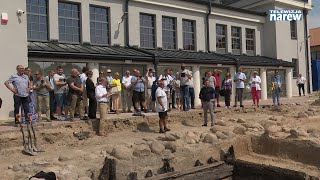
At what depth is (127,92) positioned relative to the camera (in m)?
14.4

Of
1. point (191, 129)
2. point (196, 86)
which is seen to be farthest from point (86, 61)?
point (196, 86)

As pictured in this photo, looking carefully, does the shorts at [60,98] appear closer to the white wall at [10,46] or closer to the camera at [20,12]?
the white wall at [10,46]

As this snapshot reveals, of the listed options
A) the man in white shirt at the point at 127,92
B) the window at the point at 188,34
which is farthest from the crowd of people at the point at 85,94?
the window at the point at 188,34

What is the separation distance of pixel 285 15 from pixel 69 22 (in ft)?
56.4

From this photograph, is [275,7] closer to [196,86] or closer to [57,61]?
[196,86]

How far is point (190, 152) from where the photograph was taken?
9.84m

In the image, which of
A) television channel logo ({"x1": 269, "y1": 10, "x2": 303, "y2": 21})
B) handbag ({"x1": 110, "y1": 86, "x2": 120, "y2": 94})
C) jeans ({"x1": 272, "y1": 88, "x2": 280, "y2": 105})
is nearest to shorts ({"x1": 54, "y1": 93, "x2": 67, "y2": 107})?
handbag ({"x1": 110, "y1": 86, "x2": 120, "y2": 94})

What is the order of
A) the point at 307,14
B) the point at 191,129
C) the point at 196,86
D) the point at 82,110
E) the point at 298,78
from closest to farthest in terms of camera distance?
the point at 82,110 < the point at 191,129 < the point at 196,86 < the point at 298,78 < the point at 307,14

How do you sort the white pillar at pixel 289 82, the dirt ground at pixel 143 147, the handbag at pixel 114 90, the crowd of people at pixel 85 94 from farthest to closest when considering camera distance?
the white pillar at pixel 289 82 < the handbag at pixel 114 90 < the crowd of people at pixel 85 94 < the dirt ground at pixel 143 147

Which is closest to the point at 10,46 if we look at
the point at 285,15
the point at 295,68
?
the point at 285,15

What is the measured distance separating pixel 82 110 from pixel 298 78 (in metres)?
19.0

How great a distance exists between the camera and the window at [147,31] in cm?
1950

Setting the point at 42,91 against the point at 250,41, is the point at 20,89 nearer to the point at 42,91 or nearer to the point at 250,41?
the point at 42,91

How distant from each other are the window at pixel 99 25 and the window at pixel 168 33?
3.79 metres
